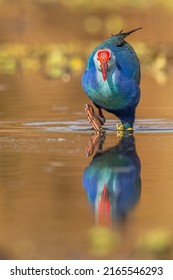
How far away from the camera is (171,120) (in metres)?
13.2

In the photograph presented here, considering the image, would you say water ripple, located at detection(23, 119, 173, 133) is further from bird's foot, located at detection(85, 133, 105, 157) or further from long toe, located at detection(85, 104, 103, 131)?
bird's foot, located at detection(85, 133, 105, 157)

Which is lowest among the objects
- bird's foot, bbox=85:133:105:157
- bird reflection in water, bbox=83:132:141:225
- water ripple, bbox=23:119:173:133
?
water ripple, bbox=23:119:173:133

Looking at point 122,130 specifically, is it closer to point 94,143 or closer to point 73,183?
point 94,143

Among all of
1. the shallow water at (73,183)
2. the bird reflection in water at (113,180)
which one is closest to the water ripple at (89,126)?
the shallow water at (73,183)

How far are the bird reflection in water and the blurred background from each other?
4 centimetres

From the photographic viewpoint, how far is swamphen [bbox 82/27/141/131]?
11930 mm

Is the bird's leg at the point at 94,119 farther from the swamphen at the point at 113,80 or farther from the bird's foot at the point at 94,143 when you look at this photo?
the bird's foot at the point at 94,143

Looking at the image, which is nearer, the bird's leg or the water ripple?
the bird's leg

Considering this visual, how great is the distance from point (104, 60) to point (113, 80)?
332mm

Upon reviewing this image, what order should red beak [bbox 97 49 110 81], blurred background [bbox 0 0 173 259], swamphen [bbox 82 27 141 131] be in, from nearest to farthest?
blurred background [bbox 0 0 173 259] < red beak [bbox 97 49 110 81] < swamphen [bbox 82 27 141 131]

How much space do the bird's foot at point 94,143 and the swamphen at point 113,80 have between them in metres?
0.33

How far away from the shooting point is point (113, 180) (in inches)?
373

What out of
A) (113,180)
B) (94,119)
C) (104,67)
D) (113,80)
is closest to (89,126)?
(94,119)

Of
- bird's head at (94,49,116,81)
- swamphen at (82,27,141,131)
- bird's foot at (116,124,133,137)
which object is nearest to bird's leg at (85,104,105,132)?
swamphen at (82,27,141,131)
